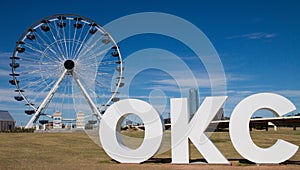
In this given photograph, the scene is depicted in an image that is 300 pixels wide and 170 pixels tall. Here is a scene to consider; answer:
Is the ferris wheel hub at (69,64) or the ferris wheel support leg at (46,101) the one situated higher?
the ferris wheel hub at (69,64)

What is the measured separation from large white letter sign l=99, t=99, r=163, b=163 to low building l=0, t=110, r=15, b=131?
1739 inches

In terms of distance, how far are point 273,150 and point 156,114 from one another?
455 centimetres

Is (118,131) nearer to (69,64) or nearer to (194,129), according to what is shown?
(194,129)

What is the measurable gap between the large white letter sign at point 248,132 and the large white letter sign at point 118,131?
2939mm

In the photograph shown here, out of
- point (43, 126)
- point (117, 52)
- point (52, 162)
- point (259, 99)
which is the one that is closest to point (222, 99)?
point (259, 99)

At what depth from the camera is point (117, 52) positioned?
36.5 metres

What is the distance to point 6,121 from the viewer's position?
5697 cm

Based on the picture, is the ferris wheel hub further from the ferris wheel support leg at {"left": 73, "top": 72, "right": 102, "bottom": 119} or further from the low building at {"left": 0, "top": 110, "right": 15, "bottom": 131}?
the low building at {"left": 0, "top": 110, "right": 15, "bottom": 131}

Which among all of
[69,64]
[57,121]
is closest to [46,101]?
[69,64]

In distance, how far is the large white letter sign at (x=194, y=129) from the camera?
1364 centimetres

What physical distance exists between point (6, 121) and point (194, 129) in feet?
162

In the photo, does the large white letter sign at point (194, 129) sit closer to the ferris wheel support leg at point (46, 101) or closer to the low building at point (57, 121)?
the ferris wheel support leg at point (46, 101)

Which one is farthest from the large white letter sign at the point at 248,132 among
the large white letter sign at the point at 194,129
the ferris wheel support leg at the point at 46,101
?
the ferris wheel support leg at the point at 46,101

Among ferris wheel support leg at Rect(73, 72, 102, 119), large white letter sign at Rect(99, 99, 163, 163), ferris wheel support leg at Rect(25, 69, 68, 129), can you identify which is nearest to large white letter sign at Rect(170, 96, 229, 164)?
large white letter sign at Rect(99, 99, 163, 163)
